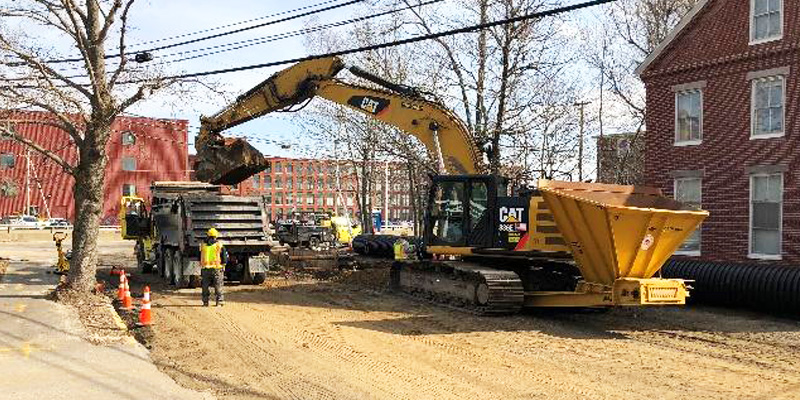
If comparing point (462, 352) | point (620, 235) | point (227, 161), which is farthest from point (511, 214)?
point (227, 161)

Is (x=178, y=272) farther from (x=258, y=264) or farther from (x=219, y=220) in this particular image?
(x=258, y=264)

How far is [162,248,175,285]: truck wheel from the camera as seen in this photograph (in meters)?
20.0

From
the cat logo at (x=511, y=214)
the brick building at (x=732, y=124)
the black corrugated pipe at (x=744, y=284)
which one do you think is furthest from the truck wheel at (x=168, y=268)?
the brick building at (x=732, y=124)

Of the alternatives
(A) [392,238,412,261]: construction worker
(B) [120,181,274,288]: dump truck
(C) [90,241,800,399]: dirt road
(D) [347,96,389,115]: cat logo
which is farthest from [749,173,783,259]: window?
(B) [120,181,274,288]: dump truck

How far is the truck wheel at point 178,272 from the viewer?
1897 centimetres

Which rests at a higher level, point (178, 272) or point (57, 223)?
point (57, 223)

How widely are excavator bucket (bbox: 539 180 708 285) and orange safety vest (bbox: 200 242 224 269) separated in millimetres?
6913

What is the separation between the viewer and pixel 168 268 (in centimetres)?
2050

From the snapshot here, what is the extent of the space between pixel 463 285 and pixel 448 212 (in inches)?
62.5

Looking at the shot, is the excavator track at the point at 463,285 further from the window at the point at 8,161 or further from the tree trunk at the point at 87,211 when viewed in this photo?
the window at the point at 8,161

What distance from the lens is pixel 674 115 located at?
22.6m

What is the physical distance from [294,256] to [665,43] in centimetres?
1269

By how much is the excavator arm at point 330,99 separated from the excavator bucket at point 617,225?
→ 14.7 ft

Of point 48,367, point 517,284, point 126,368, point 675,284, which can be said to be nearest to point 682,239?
point 675,284
